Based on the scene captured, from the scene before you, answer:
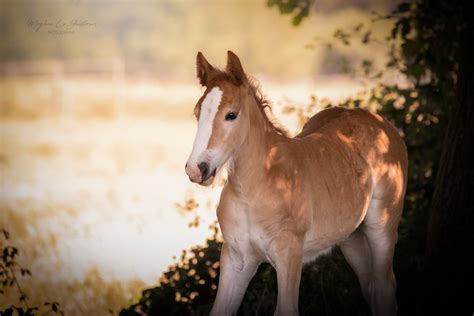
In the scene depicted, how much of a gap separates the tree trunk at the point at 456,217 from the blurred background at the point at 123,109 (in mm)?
1315

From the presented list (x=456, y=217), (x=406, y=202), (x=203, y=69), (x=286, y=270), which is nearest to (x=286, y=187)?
(x=286, y=270)

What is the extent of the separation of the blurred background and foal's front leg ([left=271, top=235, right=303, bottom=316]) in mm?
552

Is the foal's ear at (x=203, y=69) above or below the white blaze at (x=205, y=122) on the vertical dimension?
above

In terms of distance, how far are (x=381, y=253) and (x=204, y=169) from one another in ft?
5.91

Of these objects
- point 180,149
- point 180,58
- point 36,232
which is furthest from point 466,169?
point 180,58

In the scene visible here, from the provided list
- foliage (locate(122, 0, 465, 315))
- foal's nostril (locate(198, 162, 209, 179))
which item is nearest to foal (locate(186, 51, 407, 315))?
foal's nostril (locate(198, 162, 209, 179))

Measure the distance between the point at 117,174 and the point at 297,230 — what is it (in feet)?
34.8

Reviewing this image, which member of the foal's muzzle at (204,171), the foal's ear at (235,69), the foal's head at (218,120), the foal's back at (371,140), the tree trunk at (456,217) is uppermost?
the foal's ear at (235,69)

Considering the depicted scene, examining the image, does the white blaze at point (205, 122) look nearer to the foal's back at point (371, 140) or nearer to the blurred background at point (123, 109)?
the blurred background at point (123, 109)

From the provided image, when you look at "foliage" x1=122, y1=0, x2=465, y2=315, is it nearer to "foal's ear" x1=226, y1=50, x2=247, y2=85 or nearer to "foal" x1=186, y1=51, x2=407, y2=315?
"foal" x1=186, y1=51, x2=407, y2=315

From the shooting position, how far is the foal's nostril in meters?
3.65

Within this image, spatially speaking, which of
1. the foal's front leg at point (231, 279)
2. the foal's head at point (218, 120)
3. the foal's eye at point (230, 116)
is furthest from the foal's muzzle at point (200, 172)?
the foal's front leg at point (231, 279)

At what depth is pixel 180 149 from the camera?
52.9 feet

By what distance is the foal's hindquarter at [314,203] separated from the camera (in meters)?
4.06
